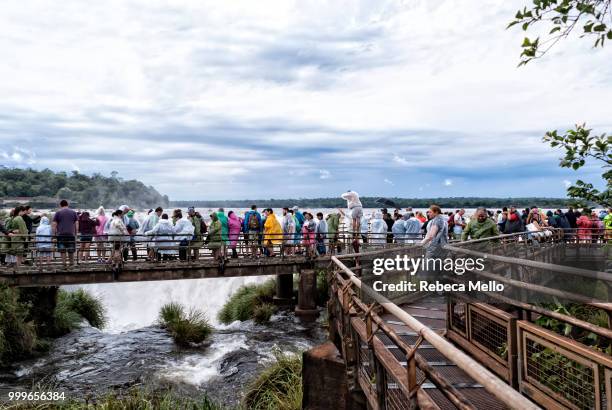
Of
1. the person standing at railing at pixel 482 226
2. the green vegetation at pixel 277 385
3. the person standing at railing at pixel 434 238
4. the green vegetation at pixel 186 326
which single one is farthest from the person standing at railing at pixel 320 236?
the person standing at railing at pixel 434 238

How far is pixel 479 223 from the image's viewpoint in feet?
40.0

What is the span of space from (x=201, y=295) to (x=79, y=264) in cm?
A: 1141

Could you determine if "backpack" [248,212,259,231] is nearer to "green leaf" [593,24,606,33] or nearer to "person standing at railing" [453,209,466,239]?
"person standing at railing" [453,209,466,239]

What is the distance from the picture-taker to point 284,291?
68.4ft

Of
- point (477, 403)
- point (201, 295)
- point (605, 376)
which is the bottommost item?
point (201, 295)

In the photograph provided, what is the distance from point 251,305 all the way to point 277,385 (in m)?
10.4

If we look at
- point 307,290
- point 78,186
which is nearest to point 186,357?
point 307,290

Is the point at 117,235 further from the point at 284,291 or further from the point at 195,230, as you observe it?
the point at 284,291

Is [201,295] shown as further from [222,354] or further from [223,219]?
[222,354]

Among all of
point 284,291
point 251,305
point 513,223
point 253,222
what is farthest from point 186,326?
Answer: point 513,223

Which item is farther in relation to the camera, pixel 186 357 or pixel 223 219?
pixel 223 219

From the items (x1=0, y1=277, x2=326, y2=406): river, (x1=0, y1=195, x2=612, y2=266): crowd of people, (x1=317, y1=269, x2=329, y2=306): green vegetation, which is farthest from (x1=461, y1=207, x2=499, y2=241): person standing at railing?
(x1=317, y1=269, x2=329, y2=306): green vegetation

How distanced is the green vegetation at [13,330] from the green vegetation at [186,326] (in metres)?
4.04

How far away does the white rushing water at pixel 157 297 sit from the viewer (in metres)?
23.6
